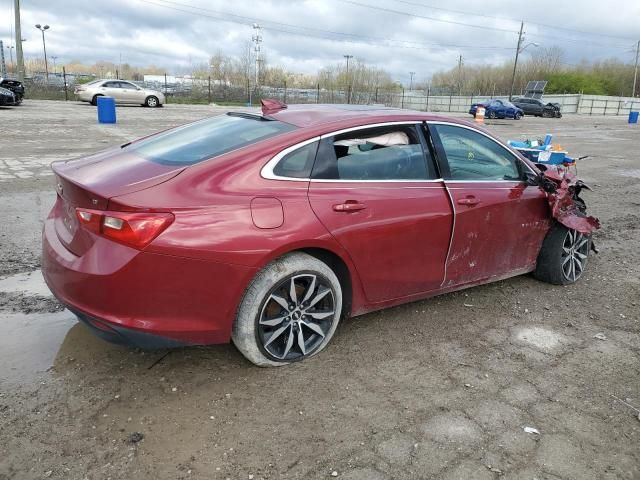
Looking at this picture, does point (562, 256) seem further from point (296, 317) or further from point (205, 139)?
point (205, 139)

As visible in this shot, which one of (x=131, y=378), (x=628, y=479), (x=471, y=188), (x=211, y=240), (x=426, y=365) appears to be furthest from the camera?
(x=471, y=188)

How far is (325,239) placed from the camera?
318 centimetres

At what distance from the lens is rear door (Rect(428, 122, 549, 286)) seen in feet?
12.7

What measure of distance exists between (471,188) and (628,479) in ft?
6.84

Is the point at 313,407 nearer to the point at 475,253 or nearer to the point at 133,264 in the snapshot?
the point at 133,264

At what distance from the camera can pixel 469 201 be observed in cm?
386

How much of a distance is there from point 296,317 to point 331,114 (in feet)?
4.54

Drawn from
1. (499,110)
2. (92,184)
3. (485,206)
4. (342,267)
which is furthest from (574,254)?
(499,110)

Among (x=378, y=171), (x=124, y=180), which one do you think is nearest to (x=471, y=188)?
(x=378, y=171)

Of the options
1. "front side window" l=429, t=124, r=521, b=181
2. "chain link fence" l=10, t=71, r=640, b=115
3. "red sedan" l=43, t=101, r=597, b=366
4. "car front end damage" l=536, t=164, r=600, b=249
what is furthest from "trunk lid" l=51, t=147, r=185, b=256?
"chain link fence" l=10, t=71, r=640, b=115

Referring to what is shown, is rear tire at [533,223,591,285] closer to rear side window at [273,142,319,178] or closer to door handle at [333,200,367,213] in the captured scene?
door handle at [333,200,367,213]

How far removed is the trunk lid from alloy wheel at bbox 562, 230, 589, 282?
11.5ft

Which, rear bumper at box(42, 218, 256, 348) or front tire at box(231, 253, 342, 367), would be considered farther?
front tire at box(231, 253, 342, 367)

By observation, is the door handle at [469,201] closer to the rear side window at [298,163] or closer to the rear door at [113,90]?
the rear side window at [298,163]
